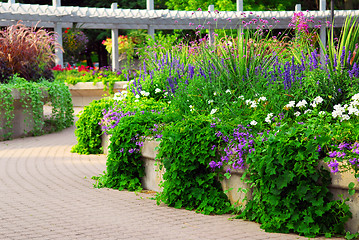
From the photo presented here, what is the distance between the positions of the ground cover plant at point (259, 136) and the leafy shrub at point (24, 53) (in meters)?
4.62

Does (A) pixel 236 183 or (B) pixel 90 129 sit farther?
(B) pixel 90 129

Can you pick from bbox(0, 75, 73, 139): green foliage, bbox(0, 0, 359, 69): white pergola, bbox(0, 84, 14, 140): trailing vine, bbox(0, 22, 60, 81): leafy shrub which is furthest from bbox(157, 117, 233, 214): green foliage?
bbox(0, 0, 359, 69): white pergola

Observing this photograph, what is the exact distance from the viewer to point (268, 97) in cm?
529

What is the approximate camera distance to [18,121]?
10.0 m

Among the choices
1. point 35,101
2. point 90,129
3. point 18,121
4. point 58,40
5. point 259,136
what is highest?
point 58,40

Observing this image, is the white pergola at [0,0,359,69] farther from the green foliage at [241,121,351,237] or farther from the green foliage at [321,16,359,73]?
the green foliage at [241,121,351,237]

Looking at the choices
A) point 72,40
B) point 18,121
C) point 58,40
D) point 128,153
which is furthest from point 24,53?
point 72,40

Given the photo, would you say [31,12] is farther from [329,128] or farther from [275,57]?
[329,128]

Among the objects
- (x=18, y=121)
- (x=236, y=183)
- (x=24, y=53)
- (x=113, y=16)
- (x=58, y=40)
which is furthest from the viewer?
(x=58, y=40)

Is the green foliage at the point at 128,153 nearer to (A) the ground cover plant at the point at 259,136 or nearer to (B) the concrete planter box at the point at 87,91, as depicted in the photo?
(A) the ground cover plant at the point at 259,136

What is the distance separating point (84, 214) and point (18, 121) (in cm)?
586

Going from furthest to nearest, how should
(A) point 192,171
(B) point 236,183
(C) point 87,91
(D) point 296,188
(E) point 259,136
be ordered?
(C) point 87,91 < (A) point 192,171 < (B) point 236,183 < (E) point 259,136 < (D) point 296,188

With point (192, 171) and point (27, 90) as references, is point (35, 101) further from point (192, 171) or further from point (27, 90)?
point (192, 171)

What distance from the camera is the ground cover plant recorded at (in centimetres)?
394
